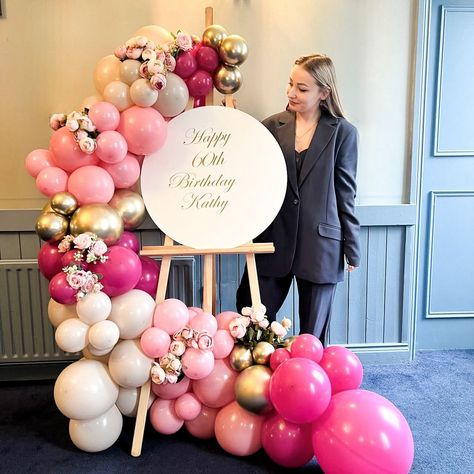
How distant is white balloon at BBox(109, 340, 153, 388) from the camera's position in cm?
164

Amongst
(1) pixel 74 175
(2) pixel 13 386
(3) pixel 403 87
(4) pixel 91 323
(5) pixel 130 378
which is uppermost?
(3) pixel 403 87

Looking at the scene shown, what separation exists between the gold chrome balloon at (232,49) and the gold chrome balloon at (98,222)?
0.69 metres

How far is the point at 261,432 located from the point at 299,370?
0.31 m

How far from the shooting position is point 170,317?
1.68m

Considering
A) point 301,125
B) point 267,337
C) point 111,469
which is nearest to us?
point 111,469

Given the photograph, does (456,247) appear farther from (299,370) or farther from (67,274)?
(67,274)

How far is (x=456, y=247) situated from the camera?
8.43ft

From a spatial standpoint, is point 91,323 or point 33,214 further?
point 33,214

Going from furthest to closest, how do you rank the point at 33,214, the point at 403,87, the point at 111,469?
the point at 403,87, the point at 33,214, the point at 111,469

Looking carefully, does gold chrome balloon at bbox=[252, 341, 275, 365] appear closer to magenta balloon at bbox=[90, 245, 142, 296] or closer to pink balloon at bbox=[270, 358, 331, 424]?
pink balloon at bbox=[270, 358, 331, 424]

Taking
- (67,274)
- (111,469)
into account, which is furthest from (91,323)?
(111,469)

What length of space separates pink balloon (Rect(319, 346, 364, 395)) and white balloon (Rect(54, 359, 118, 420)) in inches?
29.6

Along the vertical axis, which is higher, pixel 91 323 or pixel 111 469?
pixel 91 323

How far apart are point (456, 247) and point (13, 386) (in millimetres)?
2326
